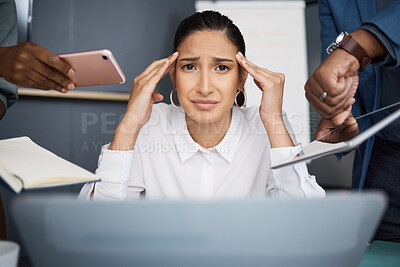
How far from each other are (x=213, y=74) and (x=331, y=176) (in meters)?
2.73

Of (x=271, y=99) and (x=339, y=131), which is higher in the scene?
(x=271, y=99)

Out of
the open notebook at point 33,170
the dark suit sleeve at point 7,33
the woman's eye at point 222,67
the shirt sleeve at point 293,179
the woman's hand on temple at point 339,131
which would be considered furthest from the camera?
the woman's eye at point 222,67

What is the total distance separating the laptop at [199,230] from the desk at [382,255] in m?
0.28

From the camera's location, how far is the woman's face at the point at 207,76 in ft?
3.57

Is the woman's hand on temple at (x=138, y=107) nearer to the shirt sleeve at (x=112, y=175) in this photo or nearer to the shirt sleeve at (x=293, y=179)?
the shirt sleeve at (x=112, y=175)

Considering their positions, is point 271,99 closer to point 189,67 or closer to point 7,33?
point 189,67

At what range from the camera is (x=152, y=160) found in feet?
3.94

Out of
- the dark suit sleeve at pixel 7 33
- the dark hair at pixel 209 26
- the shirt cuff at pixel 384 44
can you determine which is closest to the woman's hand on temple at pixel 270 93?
the dark hair at pixel 209 26

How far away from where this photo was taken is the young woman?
1.03 metres

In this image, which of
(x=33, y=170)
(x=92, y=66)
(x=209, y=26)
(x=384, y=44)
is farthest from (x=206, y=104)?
(x=33, y=170)

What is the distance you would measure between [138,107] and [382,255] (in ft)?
2.37

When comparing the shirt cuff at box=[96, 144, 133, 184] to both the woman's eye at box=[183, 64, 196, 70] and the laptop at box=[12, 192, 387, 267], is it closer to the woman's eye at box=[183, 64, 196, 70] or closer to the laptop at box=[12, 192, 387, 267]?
the woman's eye at box=[183, 64, 196, 70]

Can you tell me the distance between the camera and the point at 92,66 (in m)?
0.71

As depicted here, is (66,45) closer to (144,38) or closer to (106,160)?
(144,38)
